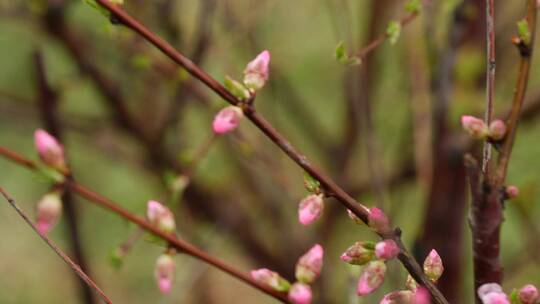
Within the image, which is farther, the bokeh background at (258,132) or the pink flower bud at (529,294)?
the bokeh background at (258,132)

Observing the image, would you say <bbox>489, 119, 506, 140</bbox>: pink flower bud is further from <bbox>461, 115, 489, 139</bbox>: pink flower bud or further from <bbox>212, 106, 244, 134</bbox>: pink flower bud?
<bbox>212, 106, 244, 134</bbox>: pink flower bud

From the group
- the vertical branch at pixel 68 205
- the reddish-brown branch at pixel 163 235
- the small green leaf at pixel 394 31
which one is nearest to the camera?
the reddish-brown branch at pixel 163 235

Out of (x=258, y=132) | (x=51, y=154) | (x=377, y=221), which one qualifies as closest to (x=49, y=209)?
(x=51, y=154)

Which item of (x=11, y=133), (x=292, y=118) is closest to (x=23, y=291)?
(x=11, y=133)

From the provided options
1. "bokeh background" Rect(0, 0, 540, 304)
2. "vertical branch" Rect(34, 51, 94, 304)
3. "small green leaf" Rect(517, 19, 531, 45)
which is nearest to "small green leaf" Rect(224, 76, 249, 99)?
"small green leaf" Rect(517, 19, 531, 45)

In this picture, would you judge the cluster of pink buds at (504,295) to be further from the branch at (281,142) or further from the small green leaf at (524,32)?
the small green leaf at (524,32)

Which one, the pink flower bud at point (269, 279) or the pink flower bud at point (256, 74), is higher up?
the pink flower bud at point (256, 74)

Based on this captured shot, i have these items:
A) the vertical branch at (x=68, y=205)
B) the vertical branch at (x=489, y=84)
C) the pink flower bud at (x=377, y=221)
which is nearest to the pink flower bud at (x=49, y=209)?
the pink flower bud at (x=377, y=221)

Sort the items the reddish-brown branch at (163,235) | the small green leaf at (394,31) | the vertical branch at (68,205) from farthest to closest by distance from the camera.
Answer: the vertical branch at (68,205), the small green leaf at (394,31), the reddish-brown branch at (163,235)

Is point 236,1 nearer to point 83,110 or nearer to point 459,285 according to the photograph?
point 83,110
